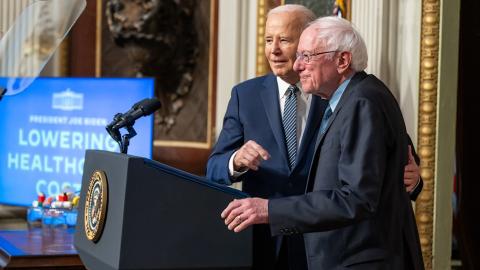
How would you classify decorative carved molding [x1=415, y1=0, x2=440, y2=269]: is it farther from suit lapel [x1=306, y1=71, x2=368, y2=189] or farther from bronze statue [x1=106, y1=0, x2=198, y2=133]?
bronze statue [x1=106, y1=0, x2=198, y2=133]

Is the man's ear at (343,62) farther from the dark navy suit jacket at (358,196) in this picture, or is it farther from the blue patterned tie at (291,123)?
the blue patterned tie at (291,123)

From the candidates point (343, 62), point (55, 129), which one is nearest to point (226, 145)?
point (343, 62)

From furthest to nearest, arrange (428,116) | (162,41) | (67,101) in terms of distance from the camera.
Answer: (162,41) < (67,101) < (428,116)

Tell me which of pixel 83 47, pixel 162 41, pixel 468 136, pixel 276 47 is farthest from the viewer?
pixel 83 47

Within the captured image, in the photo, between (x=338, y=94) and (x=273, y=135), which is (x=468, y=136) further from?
(x=338, y=94)

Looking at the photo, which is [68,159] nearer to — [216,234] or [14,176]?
[14,176]

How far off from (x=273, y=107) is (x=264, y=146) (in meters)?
0.14

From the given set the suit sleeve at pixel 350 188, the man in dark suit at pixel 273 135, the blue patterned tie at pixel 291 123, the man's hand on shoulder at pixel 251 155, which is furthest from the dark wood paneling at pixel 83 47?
the suit sleeve at pixel 350 188

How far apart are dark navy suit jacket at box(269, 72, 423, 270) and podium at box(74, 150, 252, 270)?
0.48 ft

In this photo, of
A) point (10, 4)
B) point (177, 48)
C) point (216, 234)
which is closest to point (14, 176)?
point (10, 4)

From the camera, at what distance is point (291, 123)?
309 cm

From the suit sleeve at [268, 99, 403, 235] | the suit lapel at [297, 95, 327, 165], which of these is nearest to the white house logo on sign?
the suit lapel at [297, 95, 327, 165]

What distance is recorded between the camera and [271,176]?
3041 mm

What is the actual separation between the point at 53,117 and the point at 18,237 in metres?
1.45
